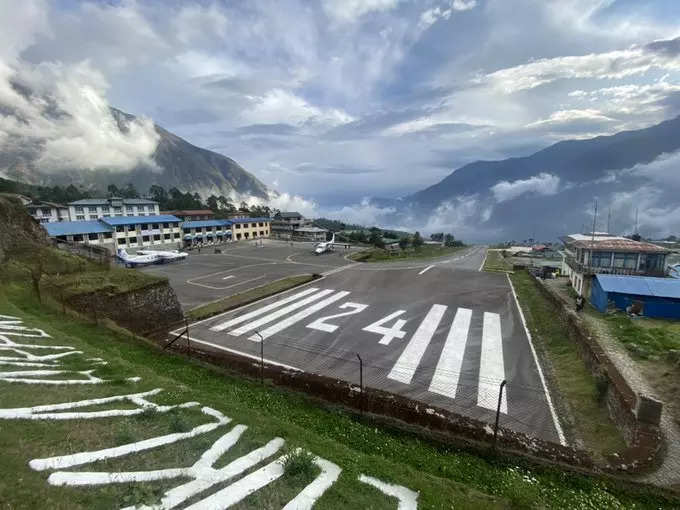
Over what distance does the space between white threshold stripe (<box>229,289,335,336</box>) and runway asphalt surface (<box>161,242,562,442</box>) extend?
0.26ft

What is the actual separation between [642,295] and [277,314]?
2672cm

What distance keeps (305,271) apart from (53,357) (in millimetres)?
32429

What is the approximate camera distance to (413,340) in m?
21.0

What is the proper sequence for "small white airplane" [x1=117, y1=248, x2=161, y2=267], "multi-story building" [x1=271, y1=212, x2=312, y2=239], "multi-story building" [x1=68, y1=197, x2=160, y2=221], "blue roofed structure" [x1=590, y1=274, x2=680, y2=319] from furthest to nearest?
1. "multi-story building" [x1=271, y1=212, x2=312, y2=239]
2. "multi-story building" [x1=68, y1=197, x2=160, y2=221]
3. "small white airplane" [x1=117, y1=248, x2=161, y2=267]
4. "blue roofed structure" [x1=590, y1=274, x2=680, y2=319]

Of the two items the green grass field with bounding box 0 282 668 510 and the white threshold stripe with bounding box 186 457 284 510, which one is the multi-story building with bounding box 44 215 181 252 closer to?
the green grass field with bounding box 0 282 668 510

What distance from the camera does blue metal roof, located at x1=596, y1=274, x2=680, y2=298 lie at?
2152 centimetres

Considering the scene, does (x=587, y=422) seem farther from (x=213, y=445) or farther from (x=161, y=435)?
(x=161, y=435)

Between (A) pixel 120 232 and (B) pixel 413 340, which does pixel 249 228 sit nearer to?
(A) pixel 120 232

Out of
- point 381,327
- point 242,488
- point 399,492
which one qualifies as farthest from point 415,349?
point 242,488

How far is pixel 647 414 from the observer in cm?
1060

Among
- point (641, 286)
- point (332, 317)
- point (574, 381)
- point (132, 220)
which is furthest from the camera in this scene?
point (132, 220)

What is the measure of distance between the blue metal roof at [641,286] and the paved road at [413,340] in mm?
6713

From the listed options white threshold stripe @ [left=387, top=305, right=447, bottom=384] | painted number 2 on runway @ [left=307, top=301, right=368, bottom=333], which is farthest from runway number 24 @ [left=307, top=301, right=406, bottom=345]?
white threshold stripe @ [left=387, top=305, right=447, bottom=384]

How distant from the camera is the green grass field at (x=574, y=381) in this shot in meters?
11.8
